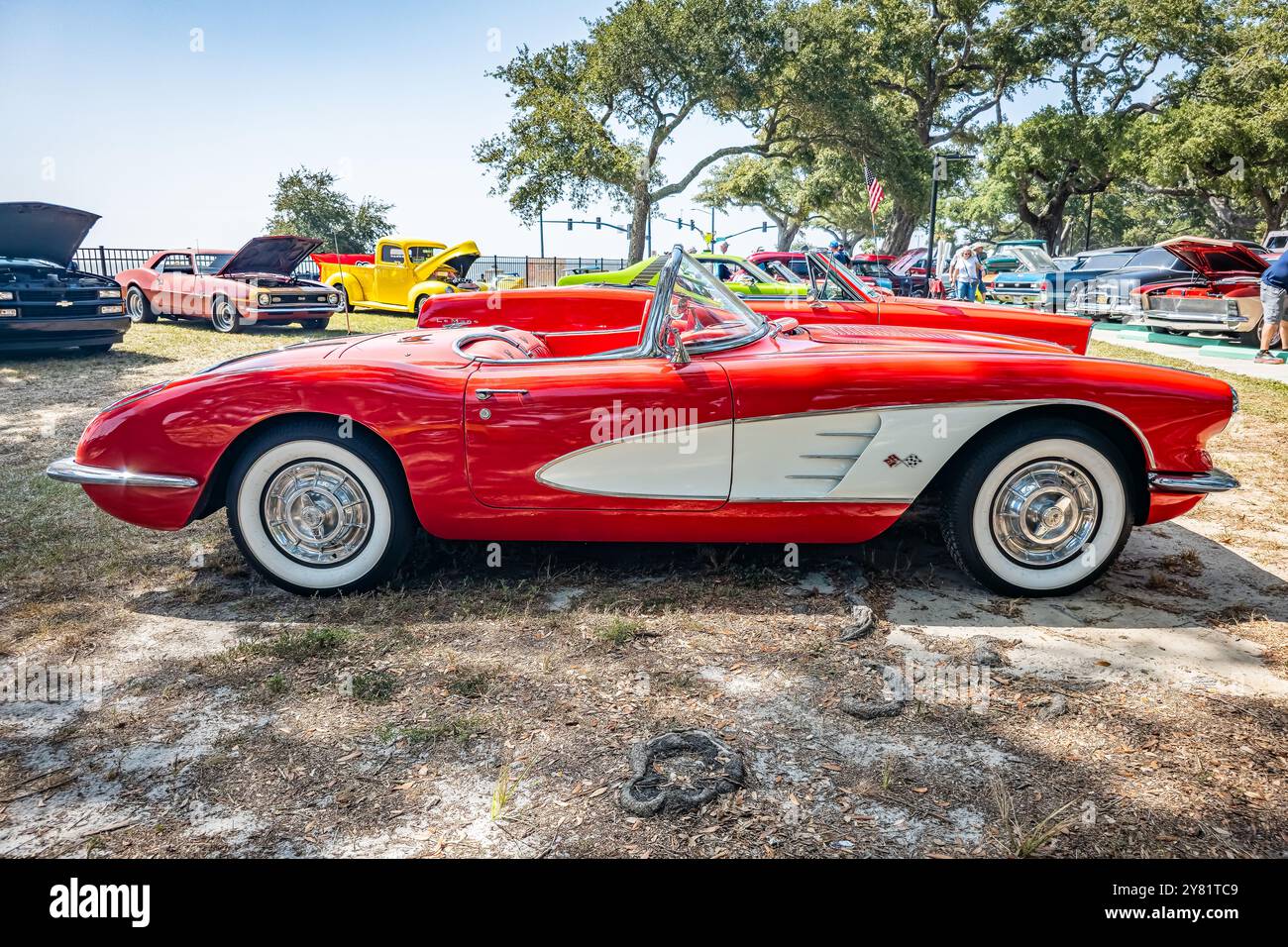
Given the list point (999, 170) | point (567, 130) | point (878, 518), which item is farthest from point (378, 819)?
point (999, 170)

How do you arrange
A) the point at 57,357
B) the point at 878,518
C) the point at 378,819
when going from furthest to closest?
the point at 57,357
the point at 878,518
the point at 378,819

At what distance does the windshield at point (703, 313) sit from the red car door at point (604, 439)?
0.85ft

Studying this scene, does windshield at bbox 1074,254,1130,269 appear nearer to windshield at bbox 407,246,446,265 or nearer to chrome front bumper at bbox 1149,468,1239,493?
windshield at bbox 407,246,446,265

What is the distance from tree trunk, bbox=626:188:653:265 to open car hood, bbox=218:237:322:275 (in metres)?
16.5

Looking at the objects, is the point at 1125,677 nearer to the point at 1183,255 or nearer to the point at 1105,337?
the point at 1105,337

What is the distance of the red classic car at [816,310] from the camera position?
6000 mm

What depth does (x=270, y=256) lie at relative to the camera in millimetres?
13117

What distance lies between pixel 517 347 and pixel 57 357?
9585mm

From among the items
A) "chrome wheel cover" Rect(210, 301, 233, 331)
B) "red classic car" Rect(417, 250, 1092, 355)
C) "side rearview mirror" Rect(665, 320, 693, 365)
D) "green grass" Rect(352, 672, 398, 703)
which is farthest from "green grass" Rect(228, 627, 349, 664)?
"chrome wheel cover" Rect(210, 301, 233, 331)

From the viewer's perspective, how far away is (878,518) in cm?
316

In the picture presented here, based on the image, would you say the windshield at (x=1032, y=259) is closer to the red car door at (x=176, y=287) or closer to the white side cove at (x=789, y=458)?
the red car door at (x=176, y=287)

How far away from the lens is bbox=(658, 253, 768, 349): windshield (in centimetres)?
335

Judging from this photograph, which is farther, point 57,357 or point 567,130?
point 567,130

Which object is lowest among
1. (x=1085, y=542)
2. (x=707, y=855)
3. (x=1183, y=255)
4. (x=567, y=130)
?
(x=707, y=855)
